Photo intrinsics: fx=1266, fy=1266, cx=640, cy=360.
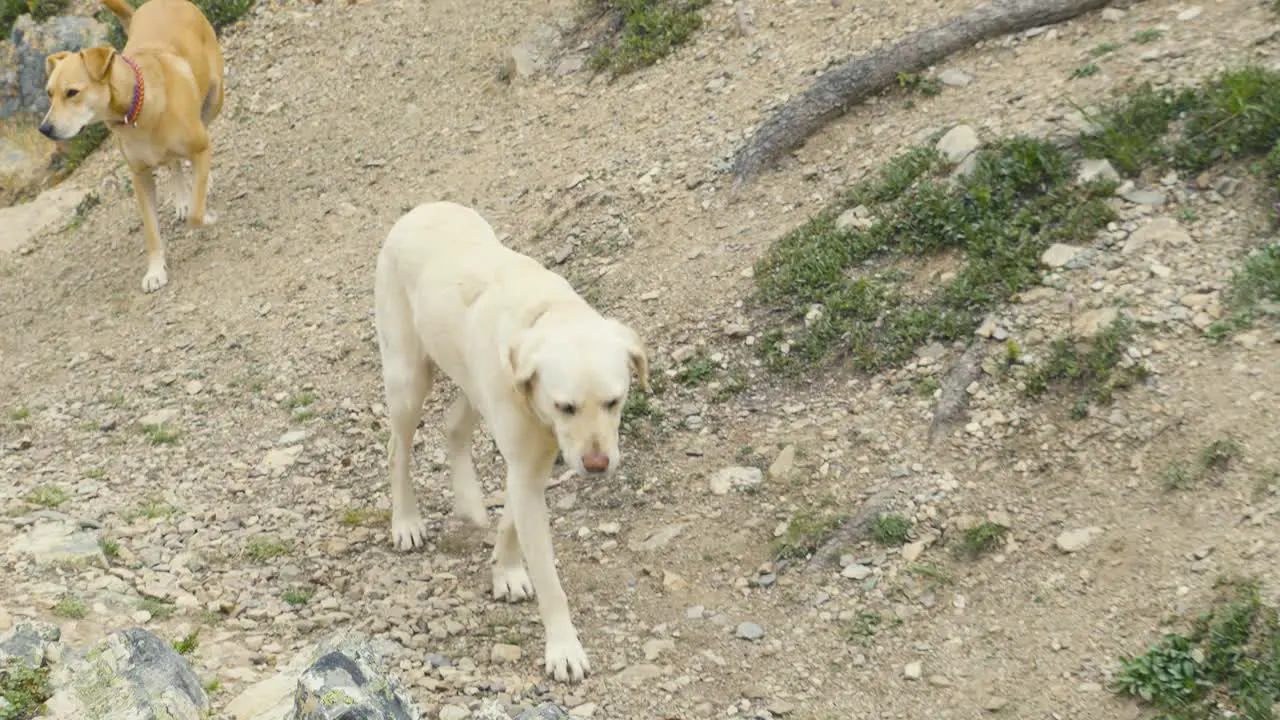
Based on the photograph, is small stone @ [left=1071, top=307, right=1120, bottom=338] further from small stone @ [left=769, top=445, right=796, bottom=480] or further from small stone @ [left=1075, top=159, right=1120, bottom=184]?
small stone @ [left=769, top=445, right=796, bottom=480]

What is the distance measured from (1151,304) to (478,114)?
628 centimetres

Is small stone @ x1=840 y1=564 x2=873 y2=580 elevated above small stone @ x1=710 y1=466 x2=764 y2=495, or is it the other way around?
small stone @ x1=840 y1=564 x2=873 y2=580

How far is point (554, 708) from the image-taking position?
4.26m

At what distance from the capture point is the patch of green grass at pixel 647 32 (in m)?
9.65

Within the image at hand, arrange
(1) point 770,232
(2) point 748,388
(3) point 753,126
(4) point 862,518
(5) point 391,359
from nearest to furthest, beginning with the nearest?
(4) point 862,518
(5) point 391,359
(2) point 748,388
(1) point 770,232
(3) point 753,126

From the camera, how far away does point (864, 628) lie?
503 cm

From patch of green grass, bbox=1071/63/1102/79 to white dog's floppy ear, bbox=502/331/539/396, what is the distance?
13.3 ft

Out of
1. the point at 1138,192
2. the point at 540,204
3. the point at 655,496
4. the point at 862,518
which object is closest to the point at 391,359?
the point at 655,496

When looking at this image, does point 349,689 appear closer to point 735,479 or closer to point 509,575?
point 509,575

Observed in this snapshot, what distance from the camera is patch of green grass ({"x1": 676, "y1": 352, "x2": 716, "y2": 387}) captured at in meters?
6.73

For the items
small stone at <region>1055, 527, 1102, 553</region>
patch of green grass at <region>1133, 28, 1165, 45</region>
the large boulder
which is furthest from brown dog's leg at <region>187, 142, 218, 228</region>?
small stone at <region>1055, 527, 1102, 553</region>

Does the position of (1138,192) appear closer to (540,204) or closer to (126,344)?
(540,204)

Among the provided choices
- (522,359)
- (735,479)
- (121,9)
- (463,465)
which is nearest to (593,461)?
(522,359)

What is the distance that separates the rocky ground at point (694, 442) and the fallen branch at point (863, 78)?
0.13 meters
